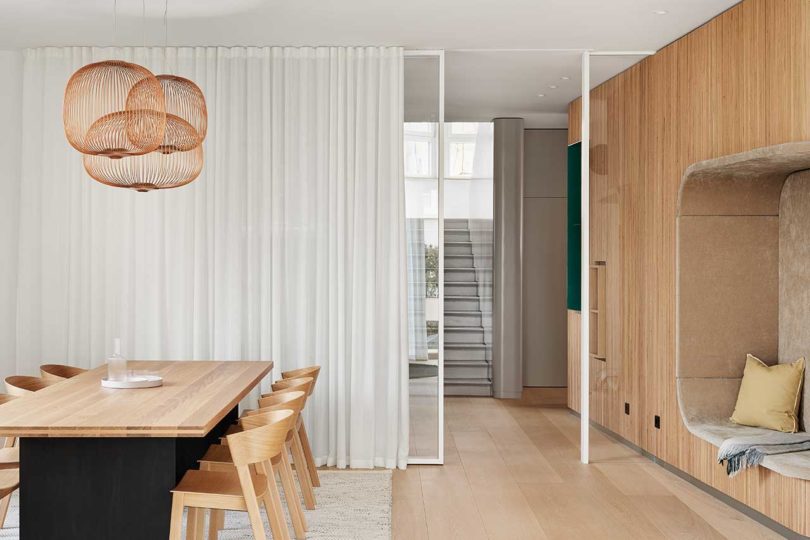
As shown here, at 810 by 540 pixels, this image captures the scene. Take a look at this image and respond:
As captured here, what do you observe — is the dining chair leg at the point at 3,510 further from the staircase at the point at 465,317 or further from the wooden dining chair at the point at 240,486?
the staircase at the point at 465,317

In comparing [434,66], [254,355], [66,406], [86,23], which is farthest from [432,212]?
[66,406]

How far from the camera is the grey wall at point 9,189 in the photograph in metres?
6.28

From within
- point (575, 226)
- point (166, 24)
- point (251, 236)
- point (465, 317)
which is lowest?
point (465, 317)

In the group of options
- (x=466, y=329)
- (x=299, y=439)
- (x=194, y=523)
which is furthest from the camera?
(x=466, y=329)

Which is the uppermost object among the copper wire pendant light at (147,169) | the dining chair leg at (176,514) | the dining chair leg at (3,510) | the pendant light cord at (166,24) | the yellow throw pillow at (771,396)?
the pendant light cord at (166,24)

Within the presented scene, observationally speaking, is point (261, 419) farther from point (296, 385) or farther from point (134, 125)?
point (134, 125)

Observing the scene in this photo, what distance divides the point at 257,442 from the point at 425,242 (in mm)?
3074

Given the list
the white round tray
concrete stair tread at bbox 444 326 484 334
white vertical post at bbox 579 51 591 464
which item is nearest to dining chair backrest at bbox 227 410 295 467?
the white round tray

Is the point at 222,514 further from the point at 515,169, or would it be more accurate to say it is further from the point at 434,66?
the point at 515,169

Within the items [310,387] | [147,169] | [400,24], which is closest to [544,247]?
[400,24]

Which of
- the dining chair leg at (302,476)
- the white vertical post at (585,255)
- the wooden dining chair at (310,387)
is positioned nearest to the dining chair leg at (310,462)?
the wooden dining chair at (310,387)

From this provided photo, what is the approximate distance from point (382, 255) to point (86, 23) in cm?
260

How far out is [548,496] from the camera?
5262 millimetres

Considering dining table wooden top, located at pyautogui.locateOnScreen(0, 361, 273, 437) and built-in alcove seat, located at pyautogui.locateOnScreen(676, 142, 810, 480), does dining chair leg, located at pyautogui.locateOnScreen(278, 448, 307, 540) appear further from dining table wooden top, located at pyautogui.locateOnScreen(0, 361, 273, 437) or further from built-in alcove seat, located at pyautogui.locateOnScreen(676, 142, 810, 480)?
built-in alcove seat, located at pyautogui.locateOnScreen(676, 142, 810, 480)
